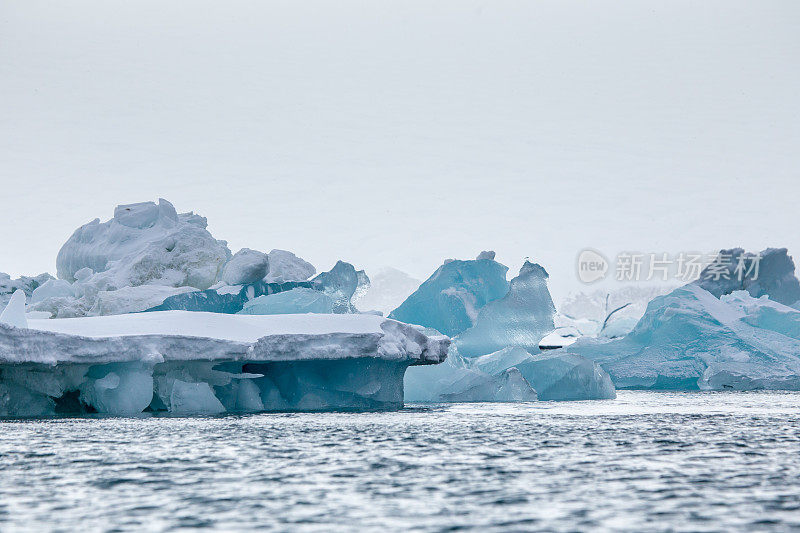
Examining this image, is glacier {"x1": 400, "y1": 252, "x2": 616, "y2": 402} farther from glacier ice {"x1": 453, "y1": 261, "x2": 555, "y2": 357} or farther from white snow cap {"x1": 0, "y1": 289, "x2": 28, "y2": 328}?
white snow cap {"x1": 0, "y1": 289, "x2": 28, "y2": 328}

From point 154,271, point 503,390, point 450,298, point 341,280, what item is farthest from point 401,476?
point 341,280

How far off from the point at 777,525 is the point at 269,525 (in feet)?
7.26

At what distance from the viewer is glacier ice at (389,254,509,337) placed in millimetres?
21656

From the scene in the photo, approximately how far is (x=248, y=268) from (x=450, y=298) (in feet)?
16.0

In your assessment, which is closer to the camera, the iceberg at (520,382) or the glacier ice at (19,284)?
the iceberg at (520,382)

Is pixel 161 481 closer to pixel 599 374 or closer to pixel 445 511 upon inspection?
pixel 445 511

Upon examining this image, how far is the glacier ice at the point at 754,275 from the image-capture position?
2645 centimetres

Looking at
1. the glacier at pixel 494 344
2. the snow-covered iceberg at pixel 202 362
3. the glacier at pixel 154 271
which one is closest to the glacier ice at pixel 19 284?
the glacier at pixel 154 271

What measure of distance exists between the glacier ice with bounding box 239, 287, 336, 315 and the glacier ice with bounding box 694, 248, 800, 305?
12.8 metres

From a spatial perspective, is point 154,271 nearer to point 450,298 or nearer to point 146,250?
point 146,250

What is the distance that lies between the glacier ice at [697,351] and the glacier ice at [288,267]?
252 inches

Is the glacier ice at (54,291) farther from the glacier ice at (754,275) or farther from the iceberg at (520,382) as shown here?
the glacier ice at (754,275)

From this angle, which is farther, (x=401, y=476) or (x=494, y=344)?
(x=494, y=344)

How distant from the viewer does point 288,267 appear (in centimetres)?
2259
